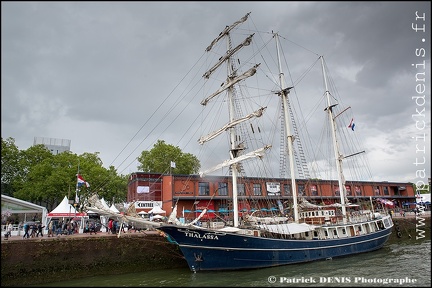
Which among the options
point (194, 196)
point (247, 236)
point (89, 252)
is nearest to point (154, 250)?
point (89, 252)

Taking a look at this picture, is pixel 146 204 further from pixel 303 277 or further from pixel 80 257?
pixel 303 277

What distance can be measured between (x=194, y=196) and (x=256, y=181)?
1080 cm

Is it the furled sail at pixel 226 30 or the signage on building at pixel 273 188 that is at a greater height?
the furled sail at pixel 226 30

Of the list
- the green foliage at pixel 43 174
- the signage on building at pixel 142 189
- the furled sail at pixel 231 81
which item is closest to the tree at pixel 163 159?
the green foliage at pixel 43 174

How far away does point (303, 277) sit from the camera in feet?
58.7

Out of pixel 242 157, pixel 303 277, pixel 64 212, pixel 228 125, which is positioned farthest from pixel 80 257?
pixel 303 277

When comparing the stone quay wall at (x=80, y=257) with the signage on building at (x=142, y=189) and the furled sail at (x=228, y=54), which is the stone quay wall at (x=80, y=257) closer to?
the signage on building at (x=142, y=189)

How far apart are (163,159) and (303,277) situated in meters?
42.3

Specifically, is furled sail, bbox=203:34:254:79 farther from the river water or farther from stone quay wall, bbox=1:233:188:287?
the river water

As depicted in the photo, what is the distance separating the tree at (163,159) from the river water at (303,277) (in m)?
36.0

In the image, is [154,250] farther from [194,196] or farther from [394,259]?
[394,259]

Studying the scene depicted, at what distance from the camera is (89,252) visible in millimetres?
20328

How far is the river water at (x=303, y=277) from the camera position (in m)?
16.3

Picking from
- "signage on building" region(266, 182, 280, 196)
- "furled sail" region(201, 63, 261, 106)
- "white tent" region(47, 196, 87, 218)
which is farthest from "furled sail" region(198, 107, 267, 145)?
"signage on building" region(266, 182, 280, 196)
